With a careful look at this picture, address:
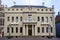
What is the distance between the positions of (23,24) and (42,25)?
490 centimetres

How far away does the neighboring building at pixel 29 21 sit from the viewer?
3919 centimetres

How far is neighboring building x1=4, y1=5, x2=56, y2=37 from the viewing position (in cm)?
3919

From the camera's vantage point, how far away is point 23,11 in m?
40.5

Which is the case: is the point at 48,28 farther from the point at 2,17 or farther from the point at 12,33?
the point at 2,17

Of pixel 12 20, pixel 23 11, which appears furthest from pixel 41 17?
pixel 12 20

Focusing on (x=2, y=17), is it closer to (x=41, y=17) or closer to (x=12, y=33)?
(x=12, y=33)

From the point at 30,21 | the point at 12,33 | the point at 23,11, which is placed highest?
the point at 23,11

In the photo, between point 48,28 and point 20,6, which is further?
point 20,6

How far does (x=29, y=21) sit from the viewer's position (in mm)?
39344

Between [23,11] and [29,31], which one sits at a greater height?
[23,11]

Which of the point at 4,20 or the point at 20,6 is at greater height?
the point at 20,6

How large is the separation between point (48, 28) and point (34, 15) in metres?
4.91

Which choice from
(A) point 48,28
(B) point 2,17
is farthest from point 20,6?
(A) point 48,28

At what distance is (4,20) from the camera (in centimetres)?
4056
